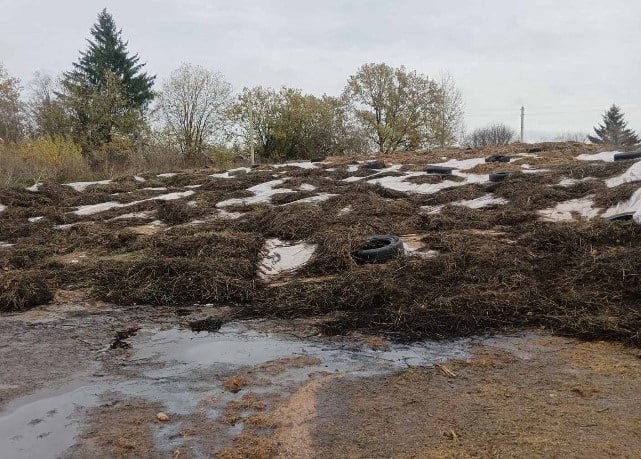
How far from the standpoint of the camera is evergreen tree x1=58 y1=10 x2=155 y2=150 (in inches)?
1084

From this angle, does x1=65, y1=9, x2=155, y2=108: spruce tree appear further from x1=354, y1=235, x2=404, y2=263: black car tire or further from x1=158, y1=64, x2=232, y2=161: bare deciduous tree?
x1=354, y1=235, x2=404, y2=263: black car tire

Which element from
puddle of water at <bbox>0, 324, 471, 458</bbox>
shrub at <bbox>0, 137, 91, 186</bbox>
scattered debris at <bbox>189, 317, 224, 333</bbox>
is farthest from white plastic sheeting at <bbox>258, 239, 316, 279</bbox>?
shrub at <bbox>0, 137, 91, 186</bbox>

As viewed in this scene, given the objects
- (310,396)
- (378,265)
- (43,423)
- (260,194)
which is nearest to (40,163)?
(260,194)

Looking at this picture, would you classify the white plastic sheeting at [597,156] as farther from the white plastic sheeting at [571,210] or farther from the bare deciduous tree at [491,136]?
the bare deciduous tree at [491,136]

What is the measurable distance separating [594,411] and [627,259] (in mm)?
2469

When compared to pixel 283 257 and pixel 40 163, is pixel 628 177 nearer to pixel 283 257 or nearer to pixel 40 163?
pixel 283 257

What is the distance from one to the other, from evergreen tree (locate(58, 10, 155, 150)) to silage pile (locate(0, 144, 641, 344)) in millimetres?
18514

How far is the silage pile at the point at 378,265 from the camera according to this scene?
4.23m

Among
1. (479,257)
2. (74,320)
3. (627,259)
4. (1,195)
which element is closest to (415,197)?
(479,257)

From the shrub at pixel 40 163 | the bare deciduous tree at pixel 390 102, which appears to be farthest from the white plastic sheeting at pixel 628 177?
the bare deciduous tree at pixel 390 102

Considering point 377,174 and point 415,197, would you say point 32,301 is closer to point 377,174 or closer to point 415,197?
point 415,197

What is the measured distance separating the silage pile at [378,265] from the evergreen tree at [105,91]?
18.5 m

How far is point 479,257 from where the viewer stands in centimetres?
536

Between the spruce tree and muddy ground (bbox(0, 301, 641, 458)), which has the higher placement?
the spruce tree
